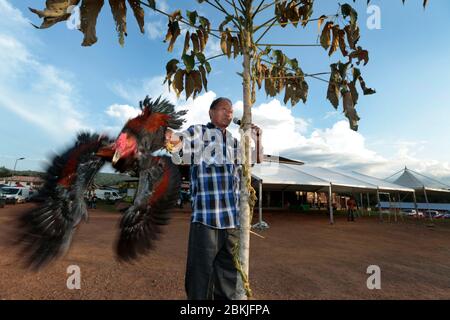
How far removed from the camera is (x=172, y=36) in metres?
2.64

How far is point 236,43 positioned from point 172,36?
77cm

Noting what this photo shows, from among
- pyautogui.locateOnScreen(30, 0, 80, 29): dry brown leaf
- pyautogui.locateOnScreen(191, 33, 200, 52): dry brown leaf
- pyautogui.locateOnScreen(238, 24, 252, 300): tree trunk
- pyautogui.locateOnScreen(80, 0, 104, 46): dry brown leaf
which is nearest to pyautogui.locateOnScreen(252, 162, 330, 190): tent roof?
pyautogui.locateOnScreen(191, 33, 200, 52): dry brown leaf

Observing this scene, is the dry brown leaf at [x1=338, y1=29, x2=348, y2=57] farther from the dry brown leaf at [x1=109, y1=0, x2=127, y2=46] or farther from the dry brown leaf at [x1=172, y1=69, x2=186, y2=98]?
the dry brown leaf at [x1=109, y1=0, x2=127, y2=46]

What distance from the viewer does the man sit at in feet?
7.43

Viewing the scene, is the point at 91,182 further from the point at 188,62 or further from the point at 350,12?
the point at 350,12

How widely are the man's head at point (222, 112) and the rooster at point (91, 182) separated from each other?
43 cm

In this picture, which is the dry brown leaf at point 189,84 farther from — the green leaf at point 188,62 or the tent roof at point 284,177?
the tent roof at point 284,177

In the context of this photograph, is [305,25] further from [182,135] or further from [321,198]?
[321,198]

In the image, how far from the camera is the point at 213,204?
2.30 m

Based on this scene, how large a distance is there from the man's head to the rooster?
0.43 meters

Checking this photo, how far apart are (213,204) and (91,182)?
3.51 ft

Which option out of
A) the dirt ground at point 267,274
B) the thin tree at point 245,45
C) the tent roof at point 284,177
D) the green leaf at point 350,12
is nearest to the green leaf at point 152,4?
the thin tree at point 245,45

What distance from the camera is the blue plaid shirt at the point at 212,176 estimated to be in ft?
7.55

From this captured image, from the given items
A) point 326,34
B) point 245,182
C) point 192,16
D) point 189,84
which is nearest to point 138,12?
point 192,16
